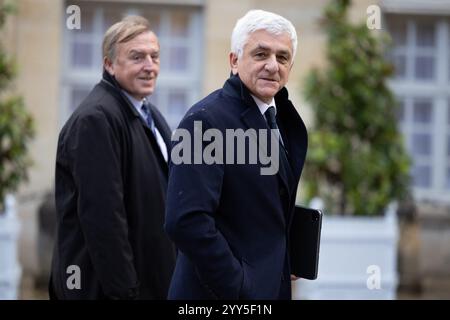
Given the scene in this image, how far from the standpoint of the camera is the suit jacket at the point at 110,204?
3.62 meters

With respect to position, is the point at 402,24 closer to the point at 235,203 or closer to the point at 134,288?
the point at 134,288

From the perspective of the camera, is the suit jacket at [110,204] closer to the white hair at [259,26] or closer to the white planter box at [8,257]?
the white hair at [259,26]

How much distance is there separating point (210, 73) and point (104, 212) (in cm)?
544

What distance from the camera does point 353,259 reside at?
7391 mm

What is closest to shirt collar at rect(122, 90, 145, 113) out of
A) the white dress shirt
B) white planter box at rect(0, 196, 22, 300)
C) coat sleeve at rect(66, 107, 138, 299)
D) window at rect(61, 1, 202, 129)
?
the white dress shirt

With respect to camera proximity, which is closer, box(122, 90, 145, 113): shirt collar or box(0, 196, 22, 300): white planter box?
box(122, 90, 145, 113): shirt collar

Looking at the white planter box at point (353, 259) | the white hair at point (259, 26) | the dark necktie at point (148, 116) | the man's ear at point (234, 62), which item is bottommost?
the white planter box at point (353, 259)

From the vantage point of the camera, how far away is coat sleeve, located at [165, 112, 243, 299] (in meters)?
2.75

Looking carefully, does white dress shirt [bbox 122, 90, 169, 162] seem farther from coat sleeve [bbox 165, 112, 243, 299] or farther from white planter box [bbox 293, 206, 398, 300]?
white planter box [bbox 293, 206, 398, 300]

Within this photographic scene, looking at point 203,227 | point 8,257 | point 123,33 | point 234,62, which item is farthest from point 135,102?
point 8,257

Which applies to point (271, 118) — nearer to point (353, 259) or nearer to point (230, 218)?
point (230, 218)

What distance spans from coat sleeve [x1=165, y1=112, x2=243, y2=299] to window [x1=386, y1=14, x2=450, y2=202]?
6.73 metres

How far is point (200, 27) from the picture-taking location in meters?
9.16

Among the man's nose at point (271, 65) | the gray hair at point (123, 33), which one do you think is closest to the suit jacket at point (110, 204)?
the gray hair at point (123, 33)
